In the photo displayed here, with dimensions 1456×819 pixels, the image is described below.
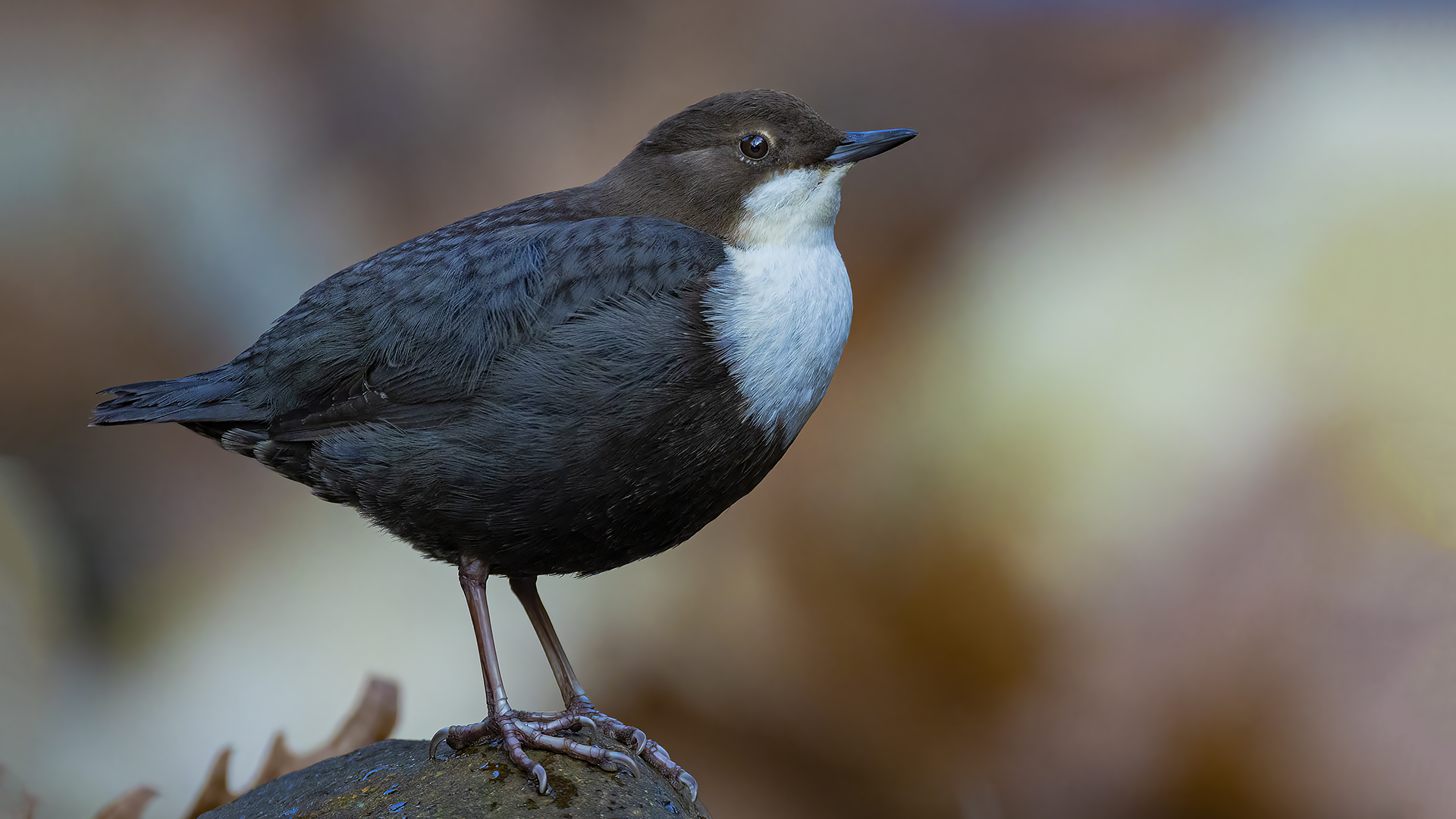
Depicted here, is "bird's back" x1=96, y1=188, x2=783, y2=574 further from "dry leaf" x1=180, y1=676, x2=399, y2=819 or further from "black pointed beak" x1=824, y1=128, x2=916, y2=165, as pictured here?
"dry leaf" x1=180, y1=676, x2=399, y2=819

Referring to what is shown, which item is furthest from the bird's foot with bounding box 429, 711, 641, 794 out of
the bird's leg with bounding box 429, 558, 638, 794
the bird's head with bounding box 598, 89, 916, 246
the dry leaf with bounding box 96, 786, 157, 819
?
the dry leaf with bounding box 96, 786, 157, 819

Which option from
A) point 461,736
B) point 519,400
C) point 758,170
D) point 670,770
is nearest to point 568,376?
point 519,400

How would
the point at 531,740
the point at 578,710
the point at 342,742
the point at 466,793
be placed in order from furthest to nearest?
the point at 342,742 < the point at 578,710 < the point at 531,740 < the point at 466,793

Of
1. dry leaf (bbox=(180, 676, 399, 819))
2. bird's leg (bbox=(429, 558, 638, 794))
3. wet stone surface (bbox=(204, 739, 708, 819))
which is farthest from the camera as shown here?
dry leaf (bbox=(180, 676, 399, 819))

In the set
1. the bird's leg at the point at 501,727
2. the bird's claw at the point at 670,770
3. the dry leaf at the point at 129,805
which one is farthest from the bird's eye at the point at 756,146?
the dry leaf at the point at 129,805

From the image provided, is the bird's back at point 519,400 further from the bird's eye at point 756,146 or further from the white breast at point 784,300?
the bird's eye at point 756,146

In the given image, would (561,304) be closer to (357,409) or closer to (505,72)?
(357,409)

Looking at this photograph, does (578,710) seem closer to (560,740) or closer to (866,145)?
(560,740)
